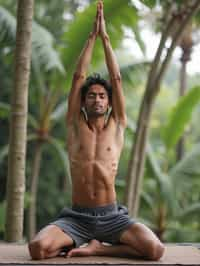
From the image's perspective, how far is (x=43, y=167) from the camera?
15.6 m

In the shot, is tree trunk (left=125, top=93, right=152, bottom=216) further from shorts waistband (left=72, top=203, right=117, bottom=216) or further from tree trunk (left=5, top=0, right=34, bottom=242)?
shorts waistband (left=72, top=203, right=117, bottom=216)

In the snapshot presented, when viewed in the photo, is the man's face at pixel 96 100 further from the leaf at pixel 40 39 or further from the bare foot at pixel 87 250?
the leaf at pixel 40 39

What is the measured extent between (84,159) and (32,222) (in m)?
6.54

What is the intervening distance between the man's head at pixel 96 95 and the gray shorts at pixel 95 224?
2.50ft

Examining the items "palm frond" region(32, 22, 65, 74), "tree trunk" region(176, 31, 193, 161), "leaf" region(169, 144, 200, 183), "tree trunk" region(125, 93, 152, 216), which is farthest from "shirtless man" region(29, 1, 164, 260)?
"tree trunk" region(176, 31, 193, 161)

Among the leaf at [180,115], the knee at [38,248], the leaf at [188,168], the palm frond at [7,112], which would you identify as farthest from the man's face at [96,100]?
the leaf at [188,168]

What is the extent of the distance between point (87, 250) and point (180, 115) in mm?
5599

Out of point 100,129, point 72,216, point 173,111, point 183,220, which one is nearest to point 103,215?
point 72,216

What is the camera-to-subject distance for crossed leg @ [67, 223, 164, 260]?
173 inches

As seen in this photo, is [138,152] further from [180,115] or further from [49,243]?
[49,243]

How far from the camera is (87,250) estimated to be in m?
4.52

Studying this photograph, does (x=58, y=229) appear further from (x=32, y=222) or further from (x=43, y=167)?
(x=43, y=167)

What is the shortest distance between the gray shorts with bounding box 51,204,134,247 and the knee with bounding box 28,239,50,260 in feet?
0.84

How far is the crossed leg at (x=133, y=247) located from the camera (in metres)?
4.39
